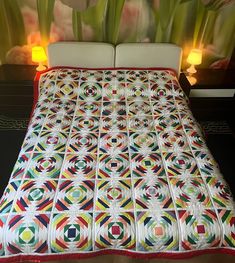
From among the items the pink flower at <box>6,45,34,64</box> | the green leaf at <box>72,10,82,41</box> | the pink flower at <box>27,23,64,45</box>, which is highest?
the green leaf at <box>72,10,82,41</box>

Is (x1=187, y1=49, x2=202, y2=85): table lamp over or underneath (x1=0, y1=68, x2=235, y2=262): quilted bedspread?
over

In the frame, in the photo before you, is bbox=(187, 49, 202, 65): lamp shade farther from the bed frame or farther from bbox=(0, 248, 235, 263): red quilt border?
bbox=(0, 248, 235, 263): red quilt border

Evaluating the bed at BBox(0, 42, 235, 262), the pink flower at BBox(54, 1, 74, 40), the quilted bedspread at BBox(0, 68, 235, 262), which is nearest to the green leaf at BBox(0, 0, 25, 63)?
the pink flower at BBox(54, 1, 74, 40)

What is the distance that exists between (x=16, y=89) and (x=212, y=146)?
2315mm

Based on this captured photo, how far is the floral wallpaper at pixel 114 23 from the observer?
2.77m

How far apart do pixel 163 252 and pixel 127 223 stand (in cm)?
26

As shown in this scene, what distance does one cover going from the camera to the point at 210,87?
9.62 ft

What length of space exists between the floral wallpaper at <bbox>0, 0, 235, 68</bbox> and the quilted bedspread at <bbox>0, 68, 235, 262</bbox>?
100 cm

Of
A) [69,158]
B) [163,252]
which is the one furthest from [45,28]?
[163,252]

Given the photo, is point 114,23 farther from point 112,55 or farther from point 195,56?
point 195,56

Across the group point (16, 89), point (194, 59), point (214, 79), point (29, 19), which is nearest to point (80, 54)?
point (29, 19)

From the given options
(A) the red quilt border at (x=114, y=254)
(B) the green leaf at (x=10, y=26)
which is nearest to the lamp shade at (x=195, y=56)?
(B) the green leaf at (x=10, y=26)

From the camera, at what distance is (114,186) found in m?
1.57

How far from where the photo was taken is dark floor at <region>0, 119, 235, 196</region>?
247cm
